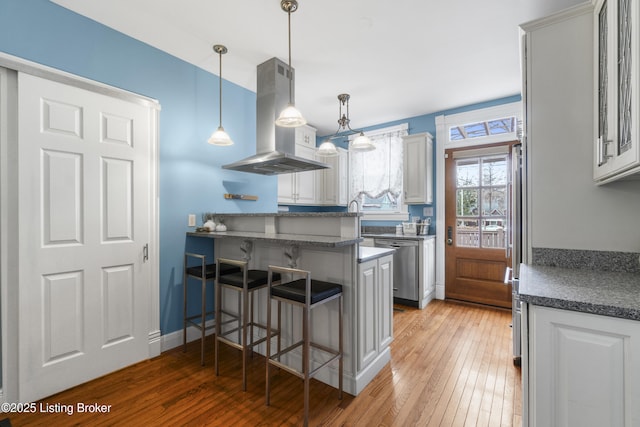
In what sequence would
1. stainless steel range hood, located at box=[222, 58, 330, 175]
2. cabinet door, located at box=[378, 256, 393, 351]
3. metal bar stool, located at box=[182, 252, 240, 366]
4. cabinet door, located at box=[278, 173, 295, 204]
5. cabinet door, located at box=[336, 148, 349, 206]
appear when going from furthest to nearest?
cabinet door, located at box=[336, 148, 349, 206]
cabinet door, located at box=[278, 173, 295, 204]
stainless steel range hood, located at box=[222, 58, 330, 175]
metal bar stool, located at box=[182, 252, 240, 366]
cabinet door, located at box=[378, 256, 393, 351]

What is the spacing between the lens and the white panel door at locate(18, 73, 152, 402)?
74.0 inches

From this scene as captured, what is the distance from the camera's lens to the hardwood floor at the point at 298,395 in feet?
5.64

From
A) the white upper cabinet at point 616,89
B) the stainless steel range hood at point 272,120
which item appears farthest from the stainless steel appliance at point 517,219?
the stainless steel range hood at point 272,120

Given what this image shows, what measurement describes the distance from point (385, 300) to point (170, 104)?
8.72 feet

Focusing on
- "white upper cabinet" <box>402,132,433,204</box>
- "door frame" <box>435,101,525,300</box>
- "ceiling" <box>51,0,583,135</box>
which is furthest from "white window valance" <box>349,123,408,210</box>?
"ceiling" <box>51,0,583,135</box>

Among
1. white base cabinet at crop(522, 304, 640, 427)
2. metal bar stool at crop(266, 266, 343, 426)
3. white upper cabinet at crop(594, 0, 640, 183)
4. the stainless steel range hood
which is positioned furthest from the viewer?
the stainless steel range hood

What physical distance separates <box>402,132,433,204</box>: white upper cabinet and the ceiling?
723 millimetres

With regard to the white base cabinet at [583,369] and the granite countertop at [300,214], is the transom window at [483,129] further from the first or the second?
the white base cabinet at [583,369]

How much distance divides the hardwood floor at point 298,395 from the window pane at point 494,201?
1739mm

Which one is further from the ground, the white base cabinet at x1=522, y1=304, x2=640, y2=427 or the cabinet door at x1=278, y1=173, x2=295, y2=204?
the cabinet door at x1=278, y1=173, x2=295, y2=204

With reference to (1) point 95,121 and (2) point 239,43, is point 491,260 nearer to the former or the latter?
(2) point 239,43

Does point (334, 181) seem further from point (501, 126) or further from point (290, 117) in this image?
point (290, 117)

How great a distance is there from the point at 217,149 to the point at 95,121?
110 centimetres

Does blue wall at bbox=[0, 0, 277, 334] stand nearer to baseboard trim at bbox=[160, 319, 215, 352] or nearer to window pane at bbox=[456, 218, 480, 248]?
baseboard trim at bbox=[160, 319, 215, 352]
